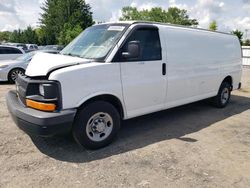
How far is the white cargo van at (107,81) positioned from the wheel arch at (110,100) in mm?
16

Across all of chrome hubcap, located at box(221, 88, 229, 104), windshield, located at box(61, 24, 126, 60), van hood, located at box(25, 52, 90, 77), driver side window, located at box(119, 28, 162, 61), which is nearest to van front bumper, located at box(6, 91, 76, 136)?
van hood, located at box(25, 52, 90, 77)

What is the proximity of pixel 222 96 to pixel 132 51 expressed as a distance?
4.17 m

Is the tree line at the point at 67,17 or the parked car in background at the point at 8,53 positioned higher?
the tree line at the point at 67,17

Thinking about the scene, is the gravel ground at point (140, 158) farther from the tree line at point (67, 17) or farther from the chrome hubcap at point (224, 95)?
the tree line at point (67, 17)

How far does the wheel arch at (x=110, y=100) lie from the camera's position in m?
4.42

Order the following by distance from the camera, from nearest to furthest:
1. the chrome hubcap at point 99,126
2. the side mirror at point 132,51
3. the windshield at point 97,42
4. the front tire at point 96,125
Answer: the front tire at point 96,125 → the chrome hubcap at point 99,126 → the side mirror at point 132,51 → the windshield at point 97,42

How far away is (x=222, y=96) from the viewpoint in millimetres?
7863

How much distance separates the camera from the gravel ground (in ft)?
12.3

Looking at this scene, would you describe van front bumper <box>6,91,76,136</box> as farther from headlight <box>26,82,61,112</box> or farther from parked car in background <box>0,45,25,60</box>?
parked car in background <box>0,45,25,60</box>

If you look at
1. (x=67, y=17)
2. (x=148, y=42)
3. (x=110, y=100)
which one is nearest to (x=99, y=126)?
(x=110, y=100)

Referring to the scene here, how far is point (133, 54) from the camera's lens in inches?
186

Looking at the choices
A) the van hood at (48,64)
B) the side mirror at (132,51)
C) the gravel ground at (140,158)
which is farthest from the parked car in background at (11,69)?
the side mirror at (132,51)

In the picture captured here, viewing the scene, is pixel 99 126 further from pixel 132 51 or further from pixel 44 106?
pixel 132 51

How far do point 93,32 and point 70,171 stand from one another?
2732 mm
